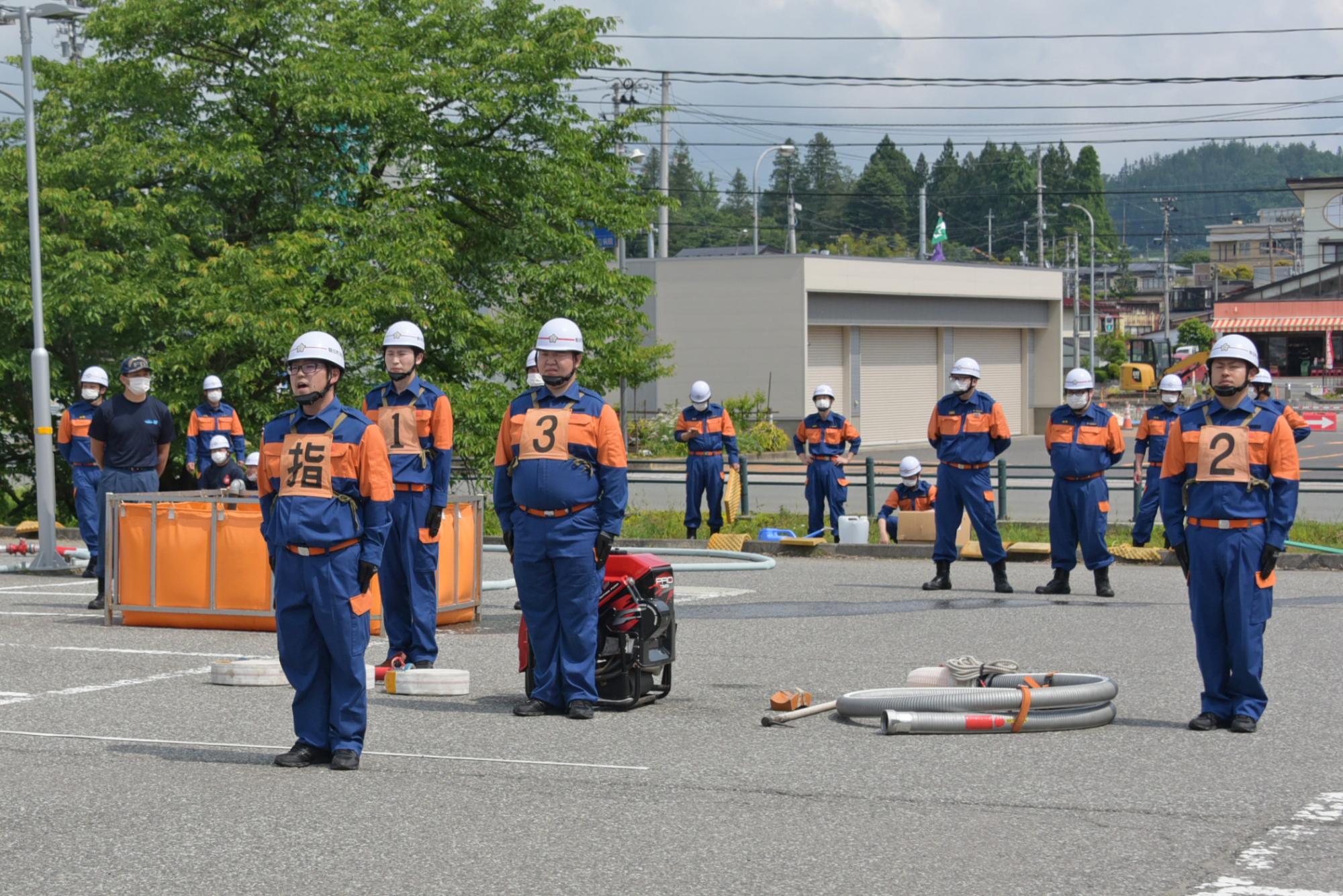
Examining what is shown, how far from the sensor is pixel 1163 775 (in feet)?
26.5

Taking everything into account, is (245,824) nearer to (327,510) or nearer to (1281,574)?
(327,510)

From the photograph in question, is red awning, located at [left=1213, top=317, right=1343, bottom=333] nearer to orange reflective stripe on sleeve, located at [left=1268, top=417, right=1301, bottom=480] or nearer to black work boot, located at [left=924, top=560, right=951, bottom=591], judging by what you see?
black work boot, located at [left=924, top=560, right=951, bottom=591]

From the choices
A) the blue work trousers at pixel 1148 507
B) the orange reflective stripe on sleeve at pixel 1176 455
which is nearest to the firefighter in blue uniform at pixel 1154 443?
the blue work trousers at pixel 1148 507

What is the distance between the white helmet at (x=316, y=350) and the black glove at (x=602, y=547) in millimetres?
1998

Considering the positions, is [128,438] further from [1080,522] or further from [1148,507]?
[1148,507]

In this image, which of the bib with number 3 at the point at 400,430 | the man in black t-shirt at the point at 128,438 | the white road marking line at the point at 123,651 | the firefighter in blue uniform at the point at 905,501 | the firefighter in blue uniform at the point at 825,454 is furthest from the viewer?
the firefighter in blue uniform at the point at 825,454

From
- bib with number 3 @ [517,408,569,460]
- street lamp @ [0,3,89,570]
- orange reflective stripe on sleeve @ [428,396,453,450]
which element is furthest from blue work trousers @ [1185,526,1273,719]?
street lamp @ [0,3,89,570]

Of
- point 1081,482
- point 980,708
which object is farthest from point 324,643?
Answer: point 1081,482

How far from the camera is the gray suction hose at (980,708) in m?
9.13

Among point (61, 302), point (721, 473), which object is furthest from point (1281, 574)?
point (61, 302)

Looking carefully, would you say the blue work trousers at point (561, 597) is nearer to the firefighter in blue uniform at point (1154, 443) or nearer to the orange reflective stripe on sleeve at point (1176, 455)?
the orange reflective stripe on sleeve at point (1176, 455)

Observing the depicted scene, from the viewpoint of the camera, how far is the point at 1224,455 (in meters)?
9.47

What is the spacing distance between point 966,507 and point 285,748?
9.68 meters

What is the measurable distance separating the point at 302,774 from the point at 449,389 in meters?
20.0
